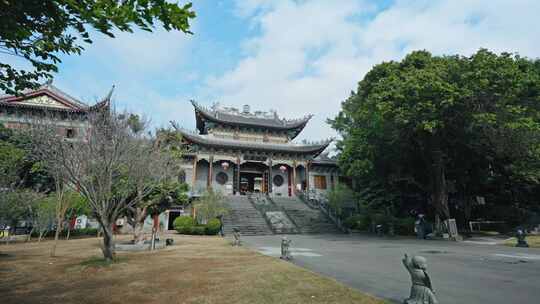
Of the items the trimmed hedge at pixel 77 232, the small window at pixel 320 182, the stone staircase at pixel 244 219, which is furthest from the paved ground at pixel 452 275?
the small window at pixel 320 182

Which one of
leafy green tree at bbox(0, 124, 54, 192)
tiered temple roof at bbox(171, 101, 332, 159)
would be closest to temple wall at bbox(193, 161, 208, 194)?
tiered temple roof at bbox(171, 101, 332, 159)

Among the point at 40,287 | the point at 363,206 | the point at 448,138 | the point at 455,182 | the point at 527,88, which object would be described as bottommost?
the point at 40,287

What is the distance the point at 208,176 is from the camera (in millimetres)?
29500

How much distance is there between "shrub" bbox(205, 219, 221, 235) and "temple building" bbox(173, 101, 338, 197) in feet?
25.3

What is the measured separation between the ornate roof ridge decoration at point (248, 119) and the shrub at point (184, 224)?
12.4 meters

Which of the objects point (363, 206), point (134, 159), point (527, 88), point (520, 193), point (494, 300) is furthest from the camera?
point (363, 206)

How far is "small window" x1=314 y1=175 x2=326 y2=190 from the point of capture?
32688 millimetres

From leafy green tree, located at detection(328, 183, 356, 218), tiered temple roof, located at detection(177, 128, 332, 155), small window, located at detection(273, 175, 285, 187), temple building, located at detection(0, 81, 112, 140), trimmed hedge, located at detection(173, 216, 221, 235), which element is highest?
temple building, located at detection(0, 81, 112, 140)

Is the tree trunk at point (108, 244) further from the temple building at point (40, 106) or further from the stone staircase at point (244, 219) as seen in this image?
the temple building at point (40, 106)

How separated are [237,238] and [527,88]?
15.7 m

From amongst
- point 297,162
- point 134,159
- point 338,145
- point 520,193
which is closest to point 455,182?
point 520,193

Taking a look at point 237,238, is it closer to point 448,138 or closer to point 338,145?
point 448,138

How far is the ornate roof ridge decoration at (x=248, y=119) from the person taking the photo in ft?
103

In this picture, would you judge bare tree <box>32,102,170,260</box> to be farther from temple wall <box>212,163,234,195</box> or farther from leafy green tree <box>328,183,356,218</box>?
temple wall <box>212,163,234,195</box>
